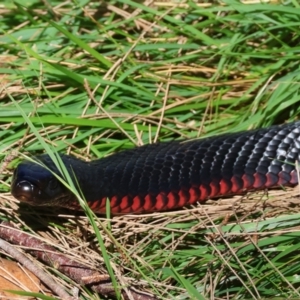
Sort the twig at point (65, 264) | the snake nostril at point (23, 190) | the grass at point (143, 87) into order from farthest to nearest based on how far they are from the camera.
Answer: the grass at point (143, 87) < the snake nostril at point (23, 190) < the twig at point (65, 264)

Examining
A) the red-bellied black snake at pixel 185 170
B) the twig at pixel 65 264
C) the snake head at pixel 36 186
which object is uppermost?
the snake head at pixel 36 186

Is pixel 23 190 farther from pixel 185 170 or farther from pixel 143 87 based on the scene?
pixel 143 87

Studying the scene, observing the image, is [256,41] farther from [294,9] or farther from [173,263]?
[173,263]

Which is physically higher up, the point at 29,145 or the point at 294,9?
the point at 294,9

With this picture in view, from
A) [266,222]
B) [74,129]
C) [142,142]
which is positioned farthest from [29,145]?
[266,222]

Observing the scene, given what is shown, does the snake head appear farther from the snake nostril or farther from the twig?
the twig

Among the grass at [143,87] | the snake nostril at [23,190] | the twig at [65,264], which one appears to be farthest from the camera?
the grass at [143,87]

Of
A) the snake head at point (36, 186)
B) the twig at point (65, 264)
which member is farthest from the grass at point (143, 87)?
the snake head at point (36, 186)

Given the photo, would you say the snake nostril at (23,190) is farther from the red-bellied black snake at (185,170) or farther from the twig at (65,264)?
the twig at (65,264)
